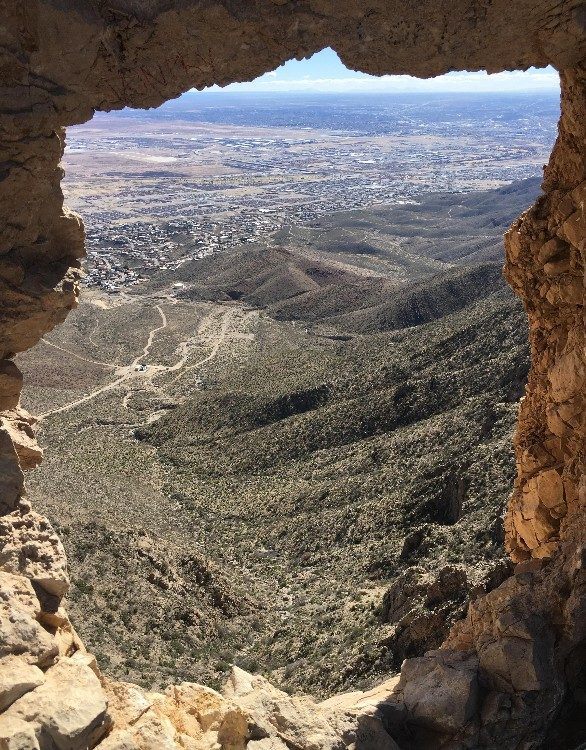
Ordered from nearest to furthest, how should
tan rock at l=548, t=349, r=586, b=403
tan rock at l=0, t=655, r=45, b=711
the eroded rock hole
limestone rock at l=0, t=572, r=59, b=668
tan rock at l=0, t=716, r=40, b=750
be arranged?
tan rock at l=0, t=716, r=40, b=750 < tan rock at l=0, t=655, r=45, b=711 < limestone rock at l=0, t=572, r=59, b=668 < tan rock at l=548, t=349, r=586, b=403 < the eroded rock hole

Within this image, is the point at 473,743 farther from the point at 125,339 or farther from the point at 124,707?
the point at 125,339

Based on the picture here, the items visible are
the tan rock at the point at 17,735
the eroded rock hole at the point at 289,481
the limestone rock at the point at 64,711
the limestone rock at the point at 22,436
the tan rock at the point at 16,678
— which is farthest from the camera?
the eroded rock hole at the point at 289,481

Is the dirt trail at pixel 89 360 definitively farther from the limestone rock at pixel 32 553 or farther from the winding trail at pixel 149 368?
the limestone rock at pixel 32 553

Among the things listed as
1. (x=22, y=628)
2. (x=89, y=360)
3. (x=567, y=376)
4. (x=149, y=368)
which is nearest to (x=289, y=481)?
(x=567, y=376)

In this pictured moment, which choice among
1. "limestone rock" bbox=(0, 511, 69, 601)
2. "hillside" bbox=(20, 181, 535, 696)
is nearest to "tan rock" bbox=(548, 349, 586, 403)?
"hillside" bbox=(20, 181, 535, 696)

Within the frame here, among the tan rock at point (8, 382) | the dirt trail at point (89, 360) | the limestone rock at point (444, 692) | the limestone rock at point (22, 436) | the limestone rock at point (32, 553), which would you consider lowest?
the dirt trail at point (89, 360)

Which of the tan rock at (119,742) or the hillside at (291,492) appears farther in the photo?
the hillside at (291,492)

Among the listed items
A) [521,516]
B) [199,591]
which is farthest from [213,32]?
[199,591]

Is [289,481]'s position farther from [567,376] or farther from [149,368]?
[149,368]

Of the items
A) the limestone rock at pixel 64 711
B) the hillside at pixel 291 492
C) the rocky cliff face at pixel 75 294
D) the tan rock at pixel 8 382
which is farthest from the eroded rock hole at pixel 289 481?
the tan rock at pixel 8 382

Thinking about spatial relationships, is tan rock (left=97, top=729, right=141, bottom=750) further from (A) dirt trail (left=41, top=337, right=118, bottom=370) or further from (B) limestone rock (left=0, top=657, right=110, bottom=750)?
(A) dirt trail (left=41, top=337, right=118, bottom=370)
